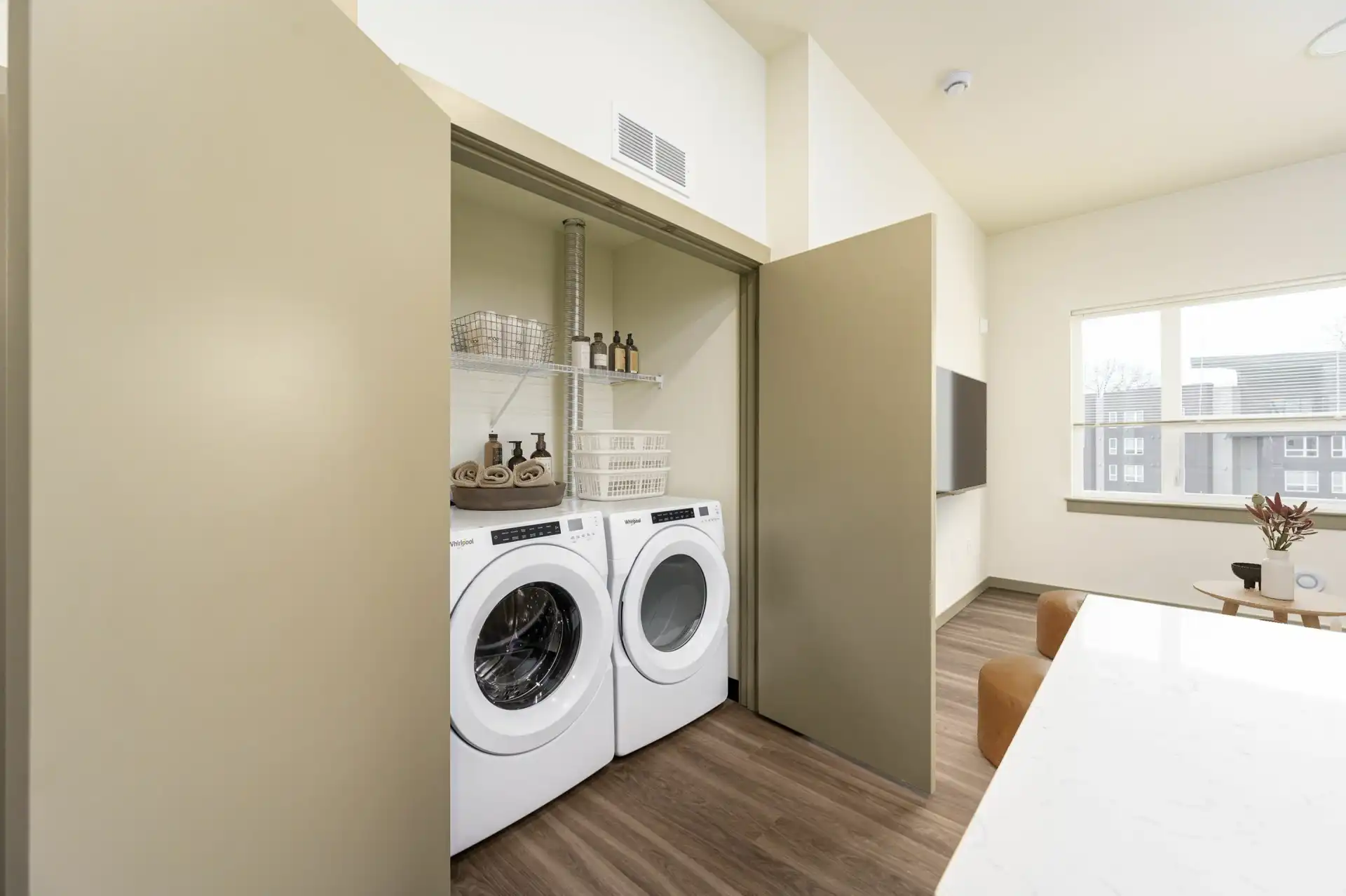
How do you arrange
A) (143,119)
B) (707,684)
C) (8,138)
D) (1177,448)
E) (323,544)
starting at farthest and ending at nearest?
(1177,448) → (707,684) → (323,544) → (143,119) → (8,138)

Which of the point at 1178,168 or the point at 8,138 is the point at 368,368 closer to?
the point at 8,138

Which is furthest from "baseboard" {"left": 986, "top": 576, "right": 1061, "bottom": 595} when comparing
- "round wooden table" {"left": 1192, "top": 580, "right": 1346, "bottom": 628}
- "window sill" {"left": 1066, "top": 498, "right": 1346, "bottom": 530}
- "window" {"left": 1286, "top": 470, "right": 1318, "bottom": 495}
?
"window" {"left": 1286, "top": 470, "right": 1318, "bottom": 495}

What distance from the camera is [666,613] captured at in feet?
7.49

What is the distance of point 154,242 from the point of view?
664mm

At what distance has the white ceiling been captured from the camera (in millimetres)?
2137

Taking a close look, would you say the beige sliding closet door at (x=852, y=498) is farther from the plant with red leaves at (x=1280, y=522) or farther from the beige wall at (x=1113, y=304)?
the beige wall at (x=1113, y=304)

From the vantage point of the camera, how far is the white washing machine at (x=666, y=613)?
1.94 meters

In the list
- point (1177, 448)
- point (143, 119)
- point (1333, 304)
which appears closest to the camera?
point (143, 119)

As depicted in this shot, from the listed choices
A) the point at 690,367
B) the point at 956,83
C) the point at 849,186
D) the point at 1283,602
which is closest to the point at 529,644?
the point at 690,367

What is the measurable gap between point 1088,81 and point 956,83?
0.62 m

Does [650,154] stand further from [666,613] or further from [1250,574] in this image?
[1250,574]

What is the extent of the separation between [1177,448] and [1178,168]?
1786mm

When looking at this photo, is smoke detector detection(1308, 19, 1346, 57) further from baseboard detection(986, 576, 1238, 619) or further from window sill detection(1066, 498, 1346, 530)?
baseboard detection(986, 576, 1238, 619)

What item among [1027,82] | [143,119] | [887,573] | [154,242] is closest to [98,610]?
[154,242]
